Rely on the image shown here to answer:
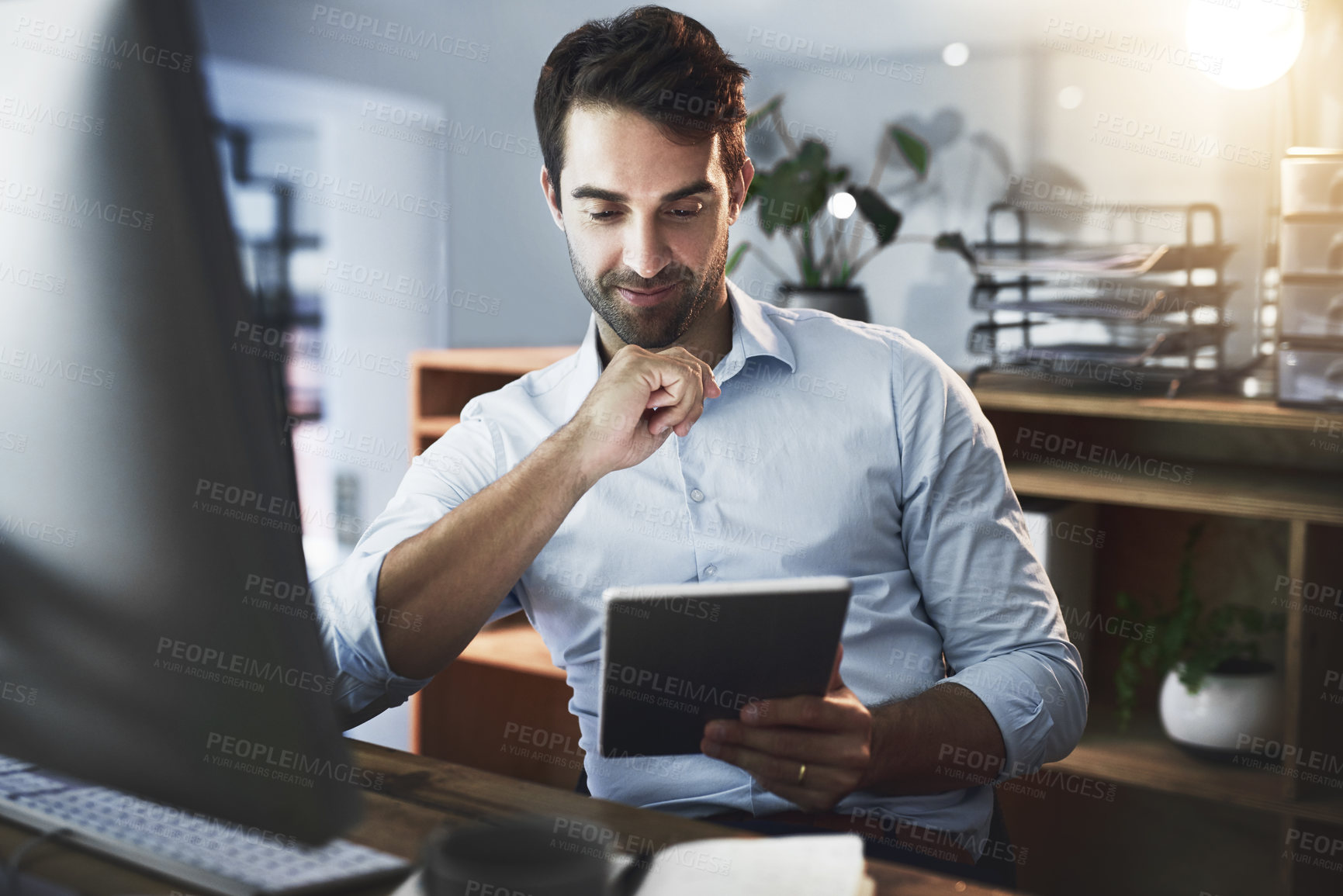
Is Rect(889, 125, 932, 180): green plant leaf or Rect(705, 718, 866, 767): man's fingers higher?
Rect(889, 125, 932, 180): green plant leaf

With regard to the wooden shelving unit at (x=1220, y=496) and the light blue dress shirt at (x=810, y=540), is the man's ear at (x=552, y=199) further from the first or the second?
the wooden shelving unit at (x=1220, y=496)

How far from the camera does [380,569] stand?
128 cm

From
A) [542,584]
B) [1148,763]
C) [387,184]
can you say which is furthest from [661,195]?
[387,184]

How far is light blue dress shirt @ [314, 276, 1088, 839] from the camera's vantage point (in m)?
1.27

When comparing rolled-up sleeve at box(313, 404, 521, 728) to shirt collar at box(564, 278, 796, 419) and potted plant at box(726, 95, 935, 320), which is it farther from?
potted plant at box(726, 95, 935, 320)

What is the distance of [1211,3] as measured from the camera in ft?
6.62

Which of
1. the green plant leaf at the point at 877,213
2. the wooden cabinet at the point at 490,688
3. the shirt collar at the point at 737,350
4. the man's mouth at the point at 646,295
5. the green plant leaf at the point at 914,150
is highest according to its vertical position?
the green plant leaf at the point at 914,150

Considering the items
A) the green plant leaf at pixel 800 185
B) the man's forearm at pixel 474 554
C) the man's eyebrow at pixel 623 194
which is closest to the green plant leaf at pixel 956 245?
the green plant leaf at pixel 800 185

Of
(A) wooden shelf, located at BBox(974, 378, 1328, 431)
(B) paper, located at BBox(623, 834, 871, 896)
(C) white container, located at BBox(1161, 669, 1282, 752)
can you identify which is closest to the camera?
(B) paper, located at BBox(623, 834, 871, 896)

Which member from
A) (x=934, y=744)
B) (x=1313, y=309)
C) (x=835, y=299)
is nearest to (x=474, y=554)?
(x=934, y=744)

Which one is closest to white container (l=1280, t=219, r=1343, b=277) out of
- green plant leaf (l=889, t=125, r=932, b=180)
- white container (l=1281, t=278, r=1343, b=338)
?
white container (l=1281, t=278, r=1343, b=338)

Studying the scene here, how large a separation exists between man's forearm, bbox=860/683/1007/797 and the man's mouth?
620 millimetres

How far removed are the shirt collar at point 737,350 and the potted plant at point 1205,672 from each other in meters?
1.01

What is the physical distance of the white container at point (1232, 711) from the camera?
1855mm
